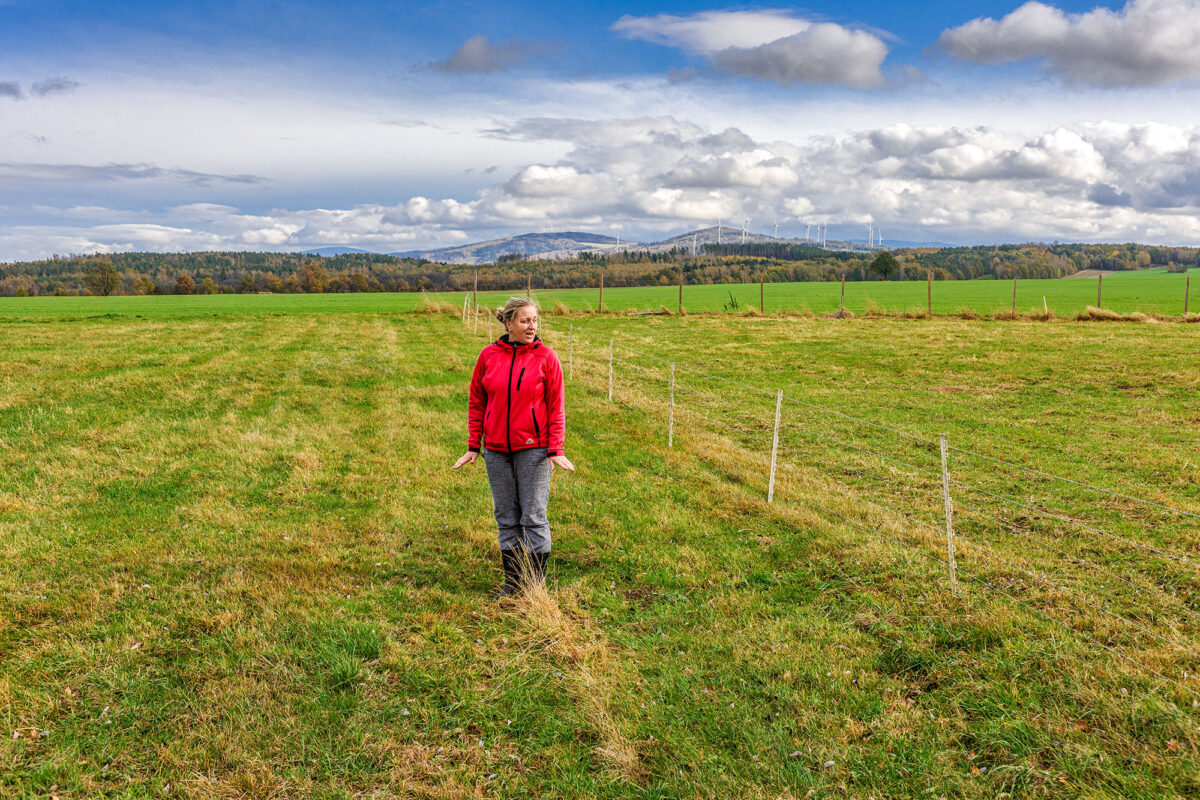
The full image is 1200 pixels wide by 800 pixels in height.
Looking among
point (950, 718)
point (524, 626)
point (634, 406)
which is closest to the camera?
point (950, 718)

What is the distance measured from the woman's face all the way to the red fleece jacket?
3.1 inches

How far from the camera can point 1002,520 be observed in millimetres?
8297

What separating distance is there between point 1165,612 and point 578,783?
17.3ft

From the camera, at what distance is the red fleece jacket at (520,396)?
215 inches

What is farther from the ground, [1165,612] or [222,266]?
[222,266]

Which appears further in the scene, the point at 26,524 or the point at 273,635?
the point at 26,524

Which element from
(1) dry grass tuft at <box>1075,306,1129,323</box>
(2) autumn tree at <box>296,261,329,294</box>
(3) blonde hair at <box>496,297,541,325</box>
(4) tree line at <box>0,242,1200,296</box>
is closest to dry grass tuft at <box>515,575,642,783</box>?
(3) blonde hair at <box>496,297,541,325</box>

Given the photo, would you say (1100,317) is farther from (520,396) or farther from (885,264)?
(885,264)

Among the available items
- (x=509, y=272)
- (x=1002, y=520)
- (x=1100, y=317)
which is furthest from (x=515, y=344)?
(x=509, y=272)

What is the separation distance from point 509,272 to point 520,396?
137 metres

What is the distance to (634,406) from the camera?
48.2 feet

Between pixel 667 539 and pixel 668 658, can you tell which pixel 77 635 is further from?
pixel 667 539

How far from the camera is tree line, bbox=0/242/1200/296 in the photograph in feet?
327

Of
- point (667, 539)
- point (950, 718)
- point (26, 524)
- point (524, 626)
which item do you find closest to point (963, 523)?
point (667, 539)
